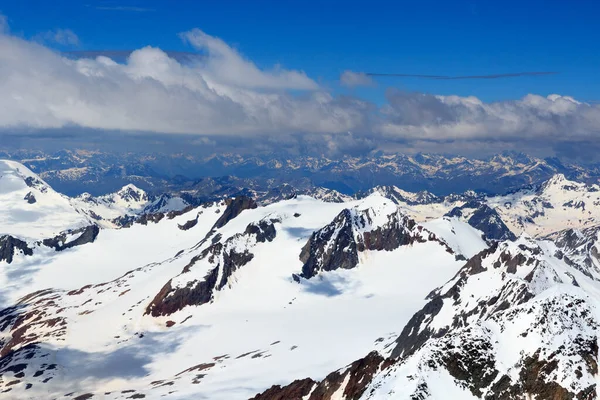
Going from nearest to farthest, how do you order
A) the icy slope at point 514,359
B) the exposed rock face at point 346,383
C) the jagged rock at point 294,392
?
the icy slope at point 514,359 < the exposed rock face at point 346,383 < the jagged rock at point 294,392

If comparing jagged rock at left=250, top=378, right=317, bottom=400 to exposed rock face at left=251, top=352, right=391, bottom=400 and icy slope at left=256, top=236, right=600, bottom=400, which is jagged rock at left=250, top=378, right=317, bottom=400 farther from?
icy slope at left=256, top=236, right=600, bottom=400

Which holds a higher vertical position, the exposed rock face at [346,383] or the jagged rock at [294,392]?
the exposed rock face at [346,383]

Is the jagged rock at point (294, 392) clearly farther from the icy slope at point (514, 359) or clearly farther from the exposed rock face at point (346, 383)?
the icy slope at point (514, 359)

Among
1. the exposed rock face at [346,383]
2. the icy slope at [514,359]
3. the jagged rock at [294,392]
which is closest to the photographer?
the icy slope at [514,359]

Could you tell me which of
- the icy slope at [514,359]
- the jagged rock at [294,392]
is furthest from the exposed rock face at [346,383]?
the icy slope at [514,359]

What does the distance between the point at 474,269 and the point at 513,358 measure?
12486cm

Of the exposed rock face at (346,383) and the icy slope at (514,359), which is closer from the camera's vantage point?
the icy slope at (514,359)

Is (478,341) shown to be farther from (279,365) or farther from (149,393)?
(149,393)

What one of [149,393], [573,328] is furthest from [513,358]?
[149,393]

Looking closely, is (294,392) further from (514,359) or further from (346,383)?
(514,359)

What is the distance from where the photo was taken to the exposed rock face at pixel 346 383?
95.1 meters

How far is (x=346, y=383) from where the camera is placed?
3925 inches

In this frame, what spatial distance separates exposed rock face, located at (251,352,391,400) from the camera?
95062 millimetres

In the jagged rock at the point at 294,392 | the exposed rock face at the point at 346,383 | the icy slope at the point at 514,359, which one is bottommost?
the jagged rock at the point at 294,392
